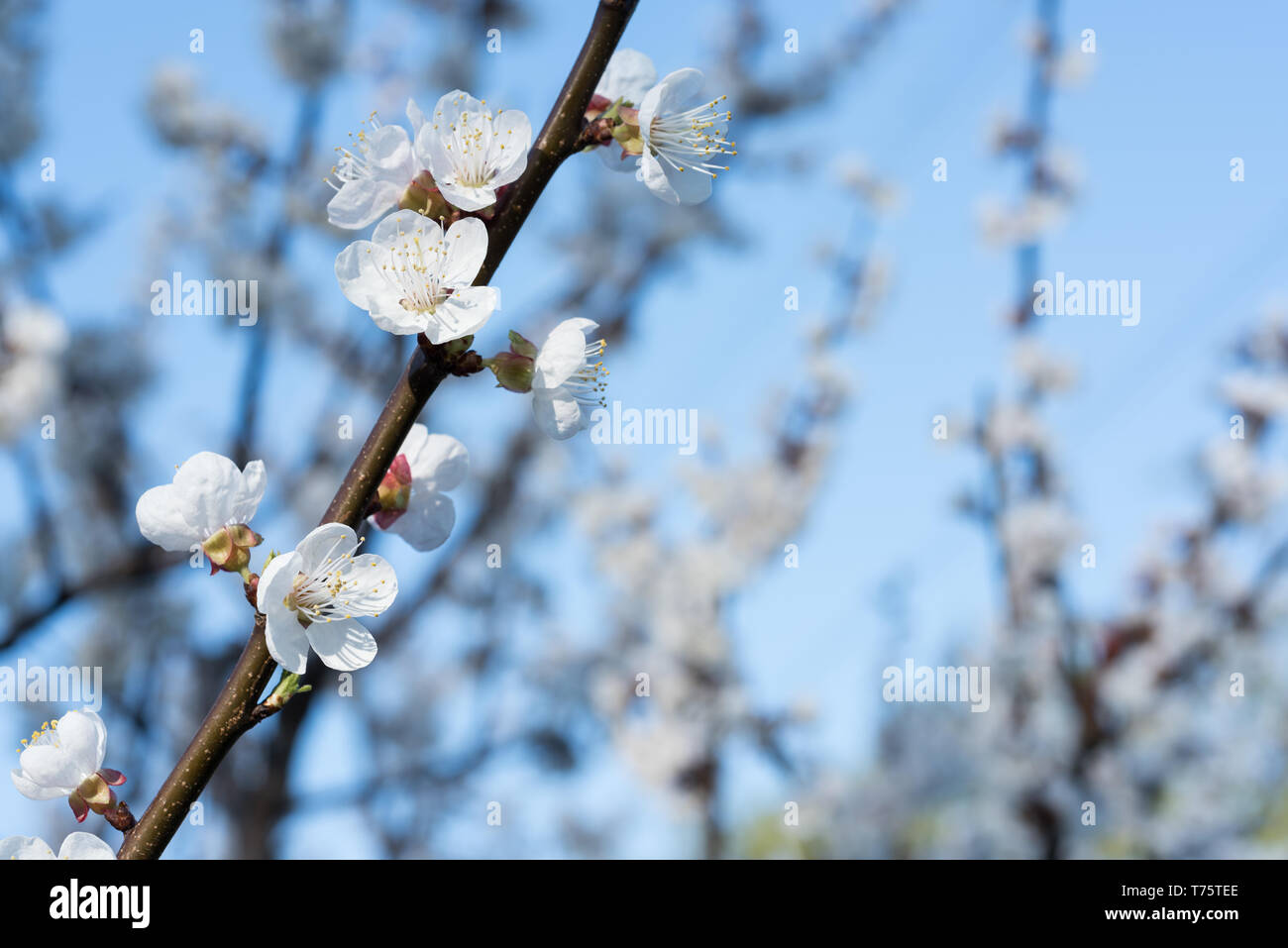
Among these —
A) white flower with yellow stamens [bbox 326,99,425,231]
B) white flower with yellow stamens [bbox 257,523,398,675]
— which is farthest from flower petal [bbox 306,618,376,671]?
white flower with yellow stamens [bbox 326,99,425,231]

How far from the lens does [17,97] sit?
10.4 feet

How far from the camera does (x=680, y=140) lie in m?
0.81

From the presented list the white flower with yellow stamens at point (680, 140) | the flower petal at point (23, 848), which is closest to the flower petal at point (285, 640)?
the flower petal at point (23, 848)

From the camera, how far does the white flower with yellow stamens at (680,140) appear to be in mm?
735

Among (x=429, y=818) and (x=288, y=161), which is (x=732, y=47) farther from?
(x=429, y=818)

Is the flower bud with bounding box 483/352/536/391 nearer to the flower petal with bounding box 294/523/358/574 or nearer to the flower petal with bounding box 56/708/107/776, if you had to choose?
the flower petal with bounding box 294/523/358/574

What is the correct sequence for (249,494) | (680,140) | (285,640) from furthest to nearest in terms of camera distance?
(680,140), (249,494), (285,640)

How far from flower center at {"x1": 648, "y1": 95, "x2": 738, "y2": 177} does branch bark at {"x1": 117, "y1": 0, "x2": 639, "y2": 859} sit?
91mm

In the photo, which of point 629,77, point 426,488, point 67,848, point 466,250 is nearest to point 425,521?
point 426,488

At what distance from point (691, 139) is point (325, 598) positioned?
1.68 feet

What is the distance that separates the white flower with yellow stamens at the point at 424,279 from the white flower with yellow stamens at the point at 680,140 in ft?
0.57

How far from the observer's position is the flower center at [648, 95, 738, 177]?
0.77 m

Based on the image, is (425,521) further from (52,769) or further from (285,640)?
(52,769)
